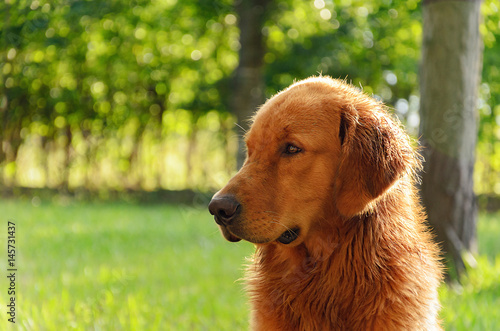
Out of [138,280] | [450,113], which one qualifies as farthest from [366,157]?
[138,280]

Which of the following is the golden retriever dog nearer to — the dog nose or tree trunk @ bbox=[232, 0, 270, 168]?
the dog nose

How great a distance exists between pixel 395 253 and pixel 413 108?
14.2 m

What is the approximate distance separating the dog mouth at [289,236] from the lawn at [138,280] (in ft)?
1.95

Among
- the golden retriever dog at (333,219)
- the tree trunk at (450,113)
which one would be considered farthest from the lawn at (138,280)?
the tree trunk at (450,113)

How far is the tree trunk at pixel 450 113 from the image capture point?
581cm

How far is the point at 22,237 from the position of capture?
8.64m

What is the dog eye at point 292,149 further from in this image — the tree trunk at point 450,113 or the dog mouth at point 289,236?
the tree trunk at point 450,113

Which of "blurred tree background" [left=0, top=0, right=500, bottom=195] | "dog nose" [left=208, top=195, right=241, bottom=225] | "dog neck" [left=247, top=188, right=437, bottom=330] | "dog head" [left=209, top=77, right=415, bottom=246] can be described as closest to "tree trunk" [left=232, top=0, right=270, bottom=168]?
"blurred tree background" [left=0, top=0, right=500, bottom=195]

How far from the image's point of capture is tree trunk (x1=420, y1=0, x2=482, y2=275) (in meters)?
5.81

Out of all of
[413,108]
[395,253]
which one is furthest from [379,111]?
[413,108]

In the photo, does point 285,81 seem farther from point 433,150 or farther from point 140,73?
point 433,150

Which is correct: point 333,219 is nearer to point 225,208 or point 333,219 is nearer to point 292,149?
point 292,149

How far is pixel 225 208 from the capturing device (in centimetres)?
271

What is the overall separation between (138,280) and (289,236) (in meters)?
4.06
